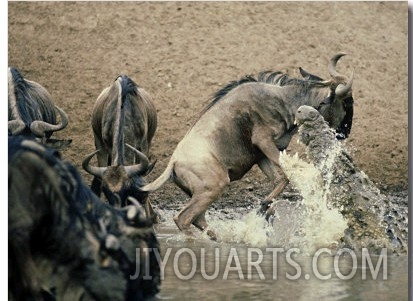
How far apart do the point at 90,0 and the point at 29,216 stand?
5267mm

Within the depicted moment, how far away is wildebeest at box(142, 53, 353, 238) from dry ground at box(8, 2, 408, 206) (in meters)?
1.38

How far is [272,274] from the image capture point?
4965mm

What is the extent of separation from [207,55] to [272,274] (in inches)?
189

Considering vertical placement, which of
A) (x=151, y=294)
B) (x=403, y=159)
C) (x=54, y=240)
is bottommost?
(x=403, y=159)

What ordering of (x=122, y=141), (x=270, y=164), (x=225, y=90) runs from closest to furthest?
(x=122, y=141), (x=270, y=164), (x=225, y=90)

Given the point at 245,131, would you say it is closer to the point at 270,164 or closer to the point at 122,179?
the point at 270,164

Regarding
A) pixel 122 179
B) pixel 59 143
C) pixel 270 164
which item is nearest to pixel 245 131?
pixel 270 164

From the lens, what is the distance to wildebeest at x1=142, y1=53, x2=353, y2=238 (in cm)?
633

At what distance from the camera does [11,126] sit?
6223mm

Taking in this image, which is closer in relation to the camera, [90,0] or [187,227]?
[187,227]

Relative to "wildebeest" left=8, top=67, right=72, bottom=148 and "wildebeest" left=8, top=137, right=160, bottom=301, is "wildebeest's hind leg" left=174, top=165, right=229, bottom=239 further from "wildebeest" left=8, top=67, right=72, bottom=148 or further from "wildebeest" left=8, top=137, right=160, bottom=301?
"wildebeest" left=8, top=137, right=160, bottom=301

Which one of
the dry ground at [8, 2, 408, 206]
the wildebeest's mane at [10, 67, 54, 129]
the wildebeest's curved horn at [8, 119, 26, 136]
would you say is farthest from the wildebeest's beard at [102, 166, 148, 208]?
the dry ground at [8, 2, 408, 206]
